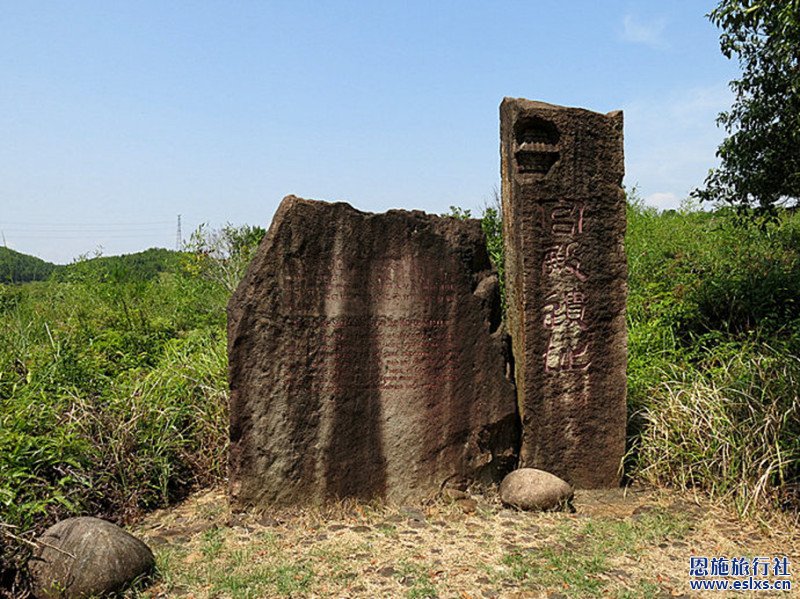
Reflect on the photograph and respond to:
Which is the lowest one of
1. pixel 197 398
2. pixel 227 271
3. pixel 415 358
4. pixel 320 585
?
pixel 320 585

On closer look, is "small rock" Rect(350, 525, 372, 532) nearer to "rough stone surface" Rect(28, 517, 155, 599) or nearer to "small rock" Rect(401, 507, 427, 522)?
"small rock" Rect(401, 507, 427, 522)

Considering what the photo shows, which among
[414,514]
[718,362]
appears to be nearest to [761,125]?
[718,362]

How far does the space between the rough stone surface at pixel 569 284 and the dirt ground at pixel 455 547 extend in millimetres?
383

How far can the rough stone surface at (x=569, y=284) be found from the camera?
13.2ft

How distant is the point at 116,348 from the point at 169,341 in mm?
441

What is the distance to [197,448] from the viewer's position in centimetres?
423

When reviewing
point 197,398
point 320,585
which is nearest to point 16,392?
point 197,398

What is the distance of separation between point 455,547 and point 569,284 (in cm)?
170

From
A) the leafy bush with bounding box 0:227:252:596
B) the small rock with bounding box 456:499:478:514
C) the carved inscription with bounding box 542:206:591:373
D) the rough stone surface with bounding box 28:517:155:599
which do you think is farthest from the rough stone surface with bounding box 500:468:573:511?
the rough stone surface with bounding box 28:517:155:599

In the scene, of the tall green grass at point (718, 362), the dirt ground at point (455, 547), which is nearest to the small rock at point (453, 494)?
the dirt ground at point (455, 547)

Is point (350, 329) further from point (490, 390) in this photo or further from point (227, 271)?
point (227, 271)

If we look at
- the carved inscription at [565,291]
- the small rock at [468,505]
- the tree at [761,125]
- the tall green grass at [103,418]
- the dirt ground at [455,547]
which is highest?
the tree at [761,125]

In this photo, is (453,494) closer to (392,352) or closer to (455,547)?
(455,547)

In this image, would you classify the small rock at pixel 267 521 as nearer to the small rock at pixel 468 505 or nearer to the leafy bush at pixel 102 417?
the leafy bush at pixel 102 417
